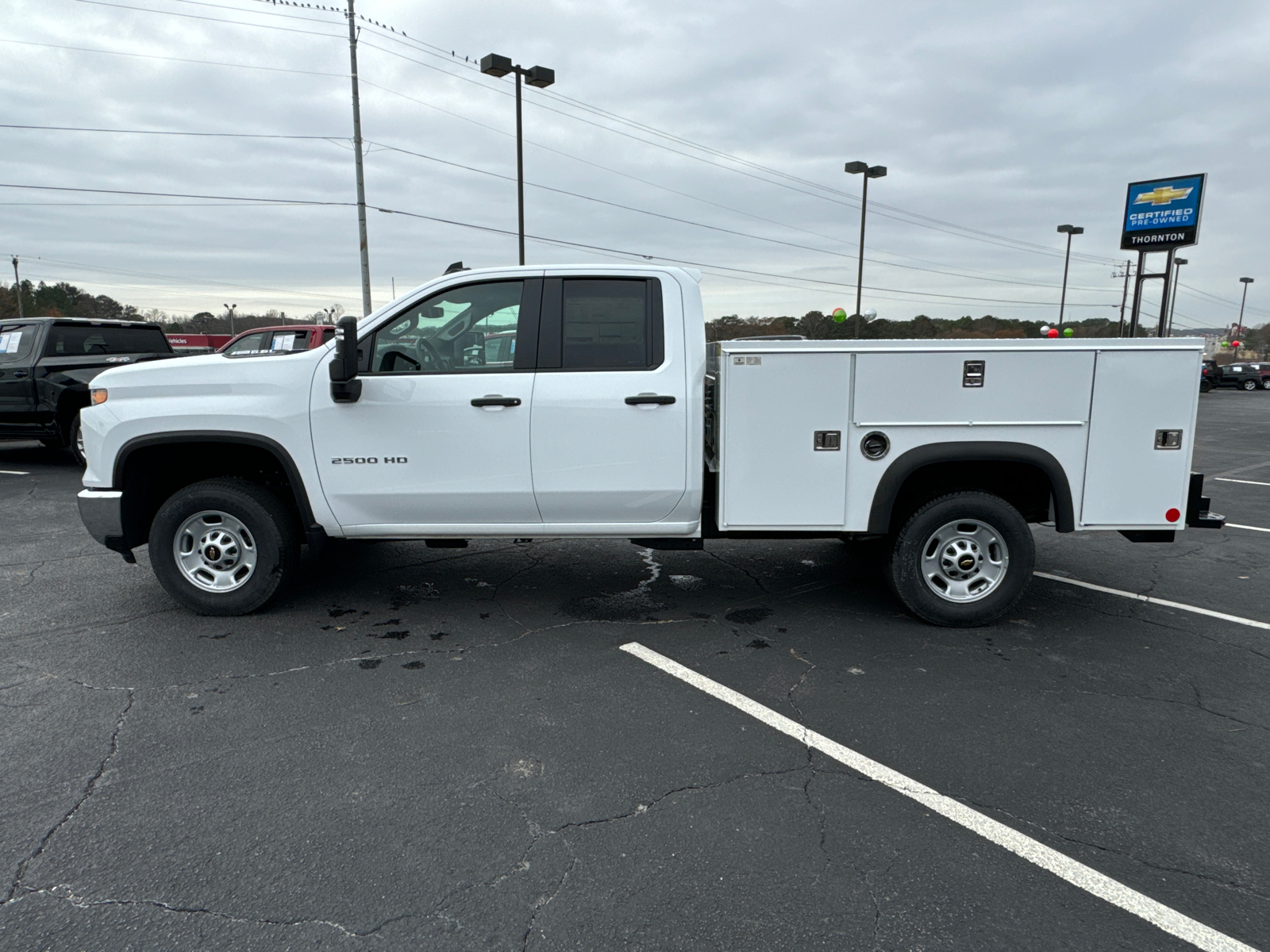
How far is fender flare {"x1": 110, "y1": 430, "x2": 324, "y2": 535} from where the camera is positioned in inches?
186

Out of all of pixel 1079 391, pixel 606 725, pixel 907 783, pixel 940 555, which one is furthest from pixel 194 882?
pixel 1079 391

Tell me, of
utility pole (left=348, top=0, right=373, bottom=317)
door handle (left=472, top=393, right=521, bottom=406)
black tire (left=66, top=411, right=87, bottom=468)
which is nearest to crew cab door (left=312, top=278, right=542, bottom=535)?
door handle (left=472, top=393, right=521, bottom=406)

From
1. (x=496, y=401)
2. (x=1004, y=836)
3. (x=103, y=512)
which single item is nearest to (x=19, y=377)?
(x=103, y=512)

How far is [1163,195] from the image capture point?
2453 centimetres

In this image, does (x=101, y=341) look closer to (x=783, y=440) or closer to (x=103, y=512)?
(x=103, y=512)

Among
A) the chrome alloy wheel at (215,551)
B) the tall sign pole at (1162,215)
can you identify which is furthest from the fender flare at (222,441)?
the tall sign pole at (1162,215)

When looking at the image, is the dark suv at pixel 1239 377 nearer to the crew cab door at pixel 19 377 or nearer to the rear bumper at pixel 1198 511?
the rear bumper at pixel 1198 511

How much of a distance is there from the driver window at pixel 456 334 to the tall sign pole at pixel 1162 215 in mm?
23440

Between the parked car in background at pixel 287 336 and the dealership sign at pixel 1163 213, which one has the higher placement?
the dealership sign at pixel 1163 213

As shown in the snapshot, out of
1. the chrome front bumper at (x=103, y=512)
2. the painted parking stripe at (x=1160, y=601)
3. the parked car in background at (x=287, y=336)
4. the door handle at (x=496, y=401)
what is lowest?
the painted parking stripe at (x=1160, y=601)

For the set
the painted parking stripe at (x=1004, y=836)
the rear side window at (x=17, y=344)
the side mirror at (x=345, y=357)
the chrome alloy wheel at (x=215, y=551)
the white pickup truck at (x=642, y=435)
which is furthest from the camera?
the rear side window at (x=17, y=344)

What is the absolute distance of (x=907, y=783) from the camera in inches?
124

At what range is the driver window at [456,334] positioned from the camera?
15.5 feet

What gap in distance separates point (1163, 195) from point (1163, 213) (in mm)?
571
